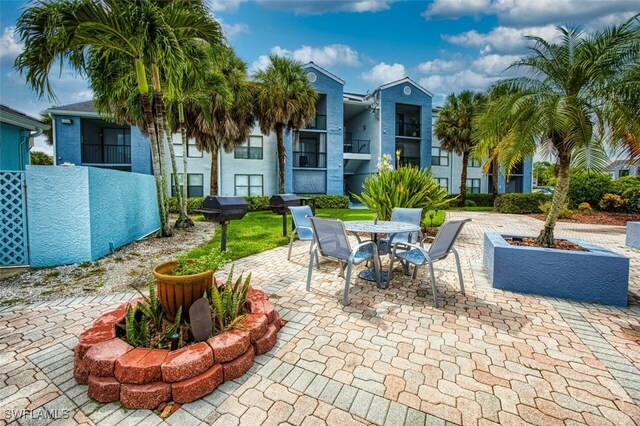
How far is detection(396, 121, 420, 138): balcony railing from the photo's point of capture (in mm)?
25938

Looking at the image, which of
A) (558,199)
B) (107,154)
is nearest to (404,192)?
(558,199)

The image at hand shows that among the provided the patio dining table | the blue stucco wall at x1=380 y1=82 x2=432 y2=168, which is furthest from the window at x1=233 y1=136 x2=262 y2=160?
the patio dining table

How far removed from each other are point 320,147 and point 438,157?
38.0ft

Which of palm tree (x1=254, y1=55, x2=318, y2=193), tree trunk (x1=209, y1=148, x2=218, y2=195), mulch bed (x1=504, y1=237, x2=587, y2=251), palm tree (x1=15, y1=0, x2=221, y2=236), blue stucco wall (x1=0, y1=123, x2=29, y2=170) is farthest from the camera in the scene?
palm tree (x1=254, y1=55, x2=318, y2=193)

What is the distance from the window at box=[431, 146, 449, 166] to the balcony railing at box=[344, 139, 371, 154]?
6337mm

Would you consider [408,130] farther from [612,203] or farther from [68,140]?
[68,140]

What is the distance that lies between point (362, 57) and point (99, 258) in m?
16.3

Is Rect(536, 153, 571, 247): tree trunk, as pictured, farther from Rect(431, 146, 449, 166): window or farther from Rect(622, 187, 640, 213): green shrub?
Rect(431, 146, 449, 166): window

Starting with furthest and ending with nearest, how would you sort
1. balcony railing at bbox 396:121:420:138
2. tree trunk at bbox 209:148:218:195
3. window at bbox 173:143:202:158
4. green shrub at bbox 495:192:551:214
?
balcony railing at bbox 396:121:420:138, window at bbox 173:143:202:158, green shrub at bbox 495:192:551:214, tree trunk at bbox 209:148:218:195

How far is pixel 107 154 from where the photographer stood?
20234mm

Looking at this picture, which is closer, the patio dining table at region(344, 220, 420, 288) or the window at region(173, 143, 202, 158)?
the patio dining table at region(344, 220, 420, 288)

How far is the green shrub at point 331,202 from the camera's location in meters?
21.5

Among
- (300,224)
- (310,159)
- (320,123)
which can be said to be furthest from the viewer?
(310,159)

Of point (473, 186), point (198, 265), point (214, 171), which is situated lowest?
point (198, 265)
